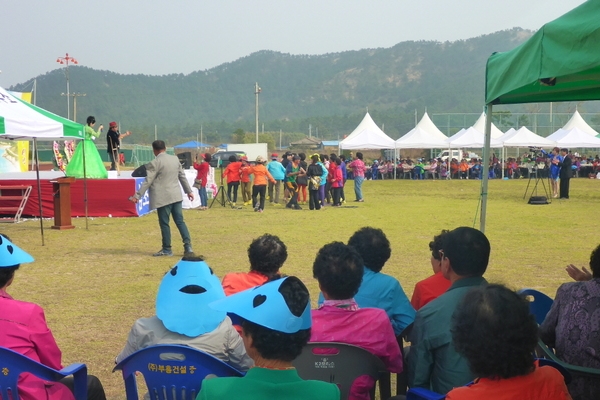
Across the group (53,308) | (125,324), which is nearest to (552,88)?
(125,324)

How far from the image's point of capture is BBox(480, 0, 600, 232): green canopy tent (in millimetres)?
3939

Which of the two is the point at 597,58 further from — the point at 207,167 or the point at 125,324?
the point at 207,167

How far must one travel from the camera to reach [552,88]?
644 cm

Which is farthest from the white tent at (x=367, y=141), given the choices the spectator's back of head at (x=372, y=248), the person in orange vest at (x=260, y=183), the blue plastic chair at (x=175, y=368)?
the blue plastic chair at (x=175, y=368)

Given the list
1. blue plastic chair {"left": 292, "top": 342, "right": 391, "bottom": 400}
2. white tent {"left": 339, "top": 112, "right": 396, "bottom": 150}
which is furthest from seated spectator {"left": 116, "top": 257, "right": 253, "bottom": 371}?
white tent {"left": 339, "top": 112, "right": 396, "bottom": 150}

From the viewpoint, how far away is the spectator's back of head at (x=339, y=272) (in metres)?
3.43

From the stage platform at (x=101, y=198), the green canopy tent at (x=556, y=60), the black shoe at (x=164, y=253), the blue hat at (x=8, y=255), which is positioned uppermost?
the green canopy tent at (x=556, y=60)

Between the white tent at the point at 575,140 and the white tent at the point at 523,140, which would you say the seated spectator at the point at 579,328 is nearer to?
the white tent at the point at 523,140

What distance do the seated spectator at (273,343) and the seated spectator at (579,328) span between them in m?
1.66

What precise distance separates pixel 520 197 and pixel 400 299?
22.9m

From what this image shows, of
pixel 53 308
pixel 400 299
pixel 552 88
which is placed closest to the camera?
pixel 400 299

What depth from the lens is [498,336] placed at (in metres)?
2.31

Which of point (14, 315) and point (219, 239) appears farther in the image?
point (219, 239)

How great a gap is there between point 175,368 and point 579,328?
78.6 inches
